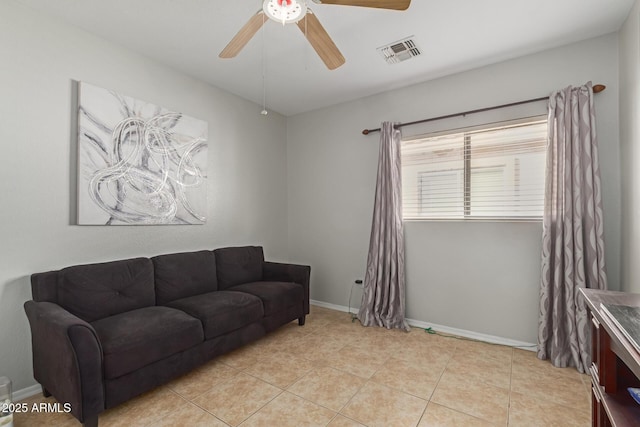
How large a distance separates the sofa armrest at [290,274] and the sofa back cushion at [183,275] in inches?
24.9

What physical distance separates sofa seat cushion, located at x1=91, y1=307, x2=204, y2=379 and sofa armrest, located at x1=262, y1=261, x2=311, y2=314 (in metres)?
1.23

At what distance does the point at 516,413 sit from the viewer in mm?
1786

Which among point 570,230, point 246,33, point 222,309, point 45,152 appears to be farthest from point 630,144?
point 45,152

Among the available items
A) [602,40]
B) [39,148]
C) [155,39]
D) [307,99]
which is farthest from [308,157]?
[602,40]

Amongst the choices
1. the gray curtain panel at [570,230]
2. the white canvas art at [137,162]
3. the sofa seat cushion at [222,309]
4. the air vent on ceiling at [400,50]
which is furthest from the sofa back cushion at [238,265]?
the gray curtain panel at [570,230]

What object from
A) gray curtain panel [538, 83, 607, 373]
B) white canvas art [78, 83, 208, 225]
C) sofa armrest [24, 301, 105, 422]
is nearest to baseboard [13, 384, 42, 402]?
sofa armrest [24, 301, 105, 422]

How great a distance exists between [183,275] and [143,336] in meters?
0.87

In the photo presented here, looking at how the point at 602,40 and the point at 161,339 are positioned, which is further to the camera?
the point at 602,40

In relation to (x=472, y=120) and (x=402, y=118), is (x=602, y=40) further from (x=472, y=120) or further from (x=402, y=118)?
(x=402, y=118)

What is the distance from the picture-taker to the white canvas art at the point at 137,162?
7.46ft

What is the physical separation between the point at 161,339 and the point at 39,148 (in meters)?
1.55

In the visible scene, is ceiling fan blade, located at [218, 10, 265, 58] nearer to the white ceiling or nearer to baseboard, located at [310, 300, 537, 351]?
the white ceiling

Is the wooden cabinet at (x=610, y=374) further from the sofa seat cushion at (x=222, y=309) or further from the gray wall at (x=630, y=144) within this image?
the sofa seat cushion at (x=222, y=309)

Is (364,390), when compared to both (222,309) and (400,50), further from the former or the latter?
(400,50)
